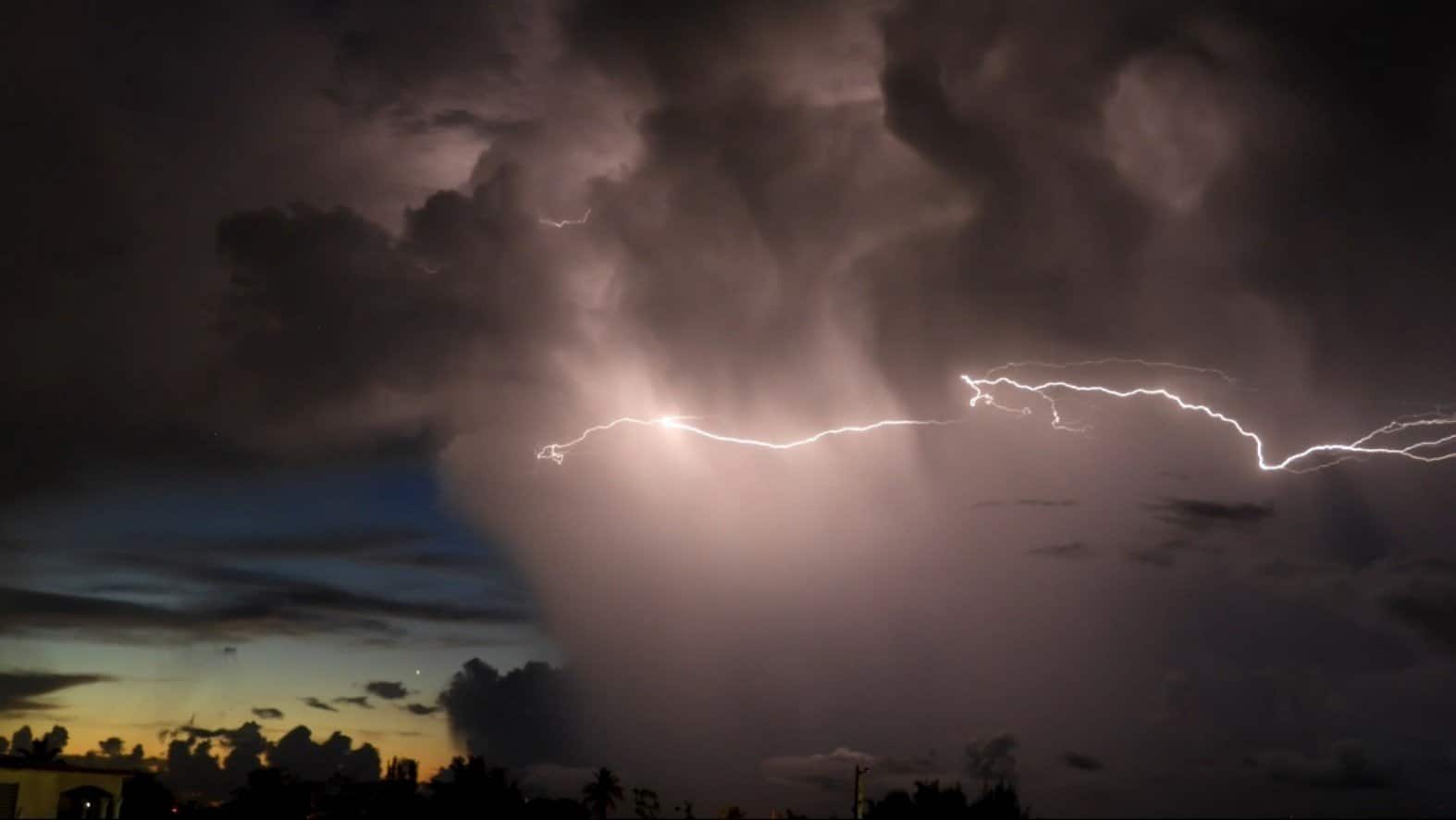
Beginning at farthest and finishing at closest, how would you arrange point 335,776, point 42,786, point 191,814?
1. point 335,776
2. point 191,814
3. point 42,786

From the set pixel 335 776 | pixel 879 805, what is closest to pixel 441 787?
pixel 879 805

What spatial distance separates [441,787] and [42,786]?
41.1ft

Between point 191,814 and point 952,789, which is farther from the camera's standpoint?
point 191,814

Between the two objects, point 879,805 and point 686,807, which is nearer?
point 879,805

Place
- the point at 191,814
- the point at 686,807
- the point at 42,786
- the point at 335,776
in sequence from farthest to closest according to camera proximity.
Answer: the point at 686,807 → the point at 335,776 → the point at 191,814 → the point at 42,786

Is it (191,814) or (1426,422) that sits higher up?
(1426,422)

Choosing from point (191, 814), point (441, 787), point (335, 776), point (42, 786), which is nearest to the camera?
point (42, 786)

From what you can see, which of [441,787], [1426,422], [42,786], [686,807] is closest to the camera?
[1426,422]

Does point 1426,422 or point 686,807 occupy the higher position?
point 1426,422

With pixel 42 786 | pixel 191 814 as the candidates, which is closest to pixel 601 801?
pixel 191 814

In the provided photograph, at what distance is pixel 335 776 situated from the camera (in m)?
68.4

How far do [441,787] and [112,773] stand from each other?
37.8ft

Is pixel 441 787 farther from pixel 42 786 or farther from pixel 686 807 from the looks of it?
pixel 686 807

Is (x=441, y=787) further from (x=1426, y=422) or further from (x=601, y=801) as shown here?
(x=601, y=801)
